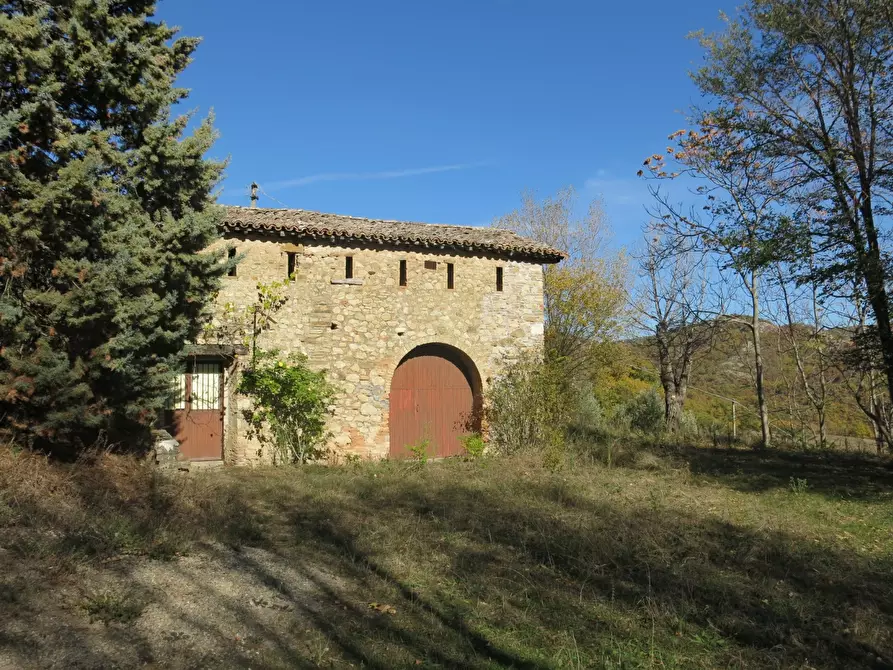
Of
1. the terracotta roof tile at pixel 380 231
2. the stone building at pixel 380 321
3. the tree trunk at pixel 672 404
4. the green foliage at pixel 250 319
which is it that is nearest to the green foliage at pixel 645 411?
the tree trunk at pixel 672 404

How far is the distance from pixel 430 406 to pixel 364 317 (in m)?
2.62

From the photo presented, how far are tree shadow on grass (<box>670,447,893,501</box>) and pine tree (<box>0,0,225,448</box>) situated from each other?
33.2 feet

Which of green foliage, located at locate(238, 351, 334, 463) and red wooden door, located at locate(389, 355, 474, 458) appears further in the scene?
red wooden door, located at locate(389, 355, 474, 458)

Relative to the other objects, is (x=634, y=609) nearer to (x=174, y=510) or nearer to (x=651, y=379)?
(x=174, y=510)

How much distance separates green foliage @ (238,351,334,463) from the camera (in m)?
12.0

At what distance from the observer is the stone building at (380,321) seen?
12207 mm

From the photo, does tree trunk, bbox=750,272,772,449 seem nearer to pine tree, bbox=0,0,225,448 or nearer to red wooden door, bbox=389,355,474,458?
red wooden door, bbox=389,355,474,458

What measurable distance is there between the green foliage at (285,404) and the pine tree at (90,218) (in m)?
3.03

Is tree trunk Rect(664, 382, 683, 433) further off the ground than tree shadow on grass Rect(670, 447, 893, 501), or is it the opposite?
tree trunk Rect(664, 382, 683, 433)

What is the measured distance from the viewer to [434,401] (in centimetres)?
1390

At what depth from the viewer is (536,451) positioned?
42.9 feet

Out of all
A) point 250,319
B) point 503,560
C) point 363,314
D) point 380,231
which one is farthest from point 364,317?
point 503,560

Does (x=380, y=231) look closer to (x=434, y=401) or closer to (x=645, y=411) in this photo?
(x=434, y=401)

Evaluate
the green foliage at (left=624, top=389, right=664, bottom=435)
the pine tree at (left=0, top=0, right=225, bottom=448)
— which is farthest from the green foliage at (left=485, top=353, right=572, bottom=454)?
the green foliage at (left=624, top=389, right=664, bottom=435)
